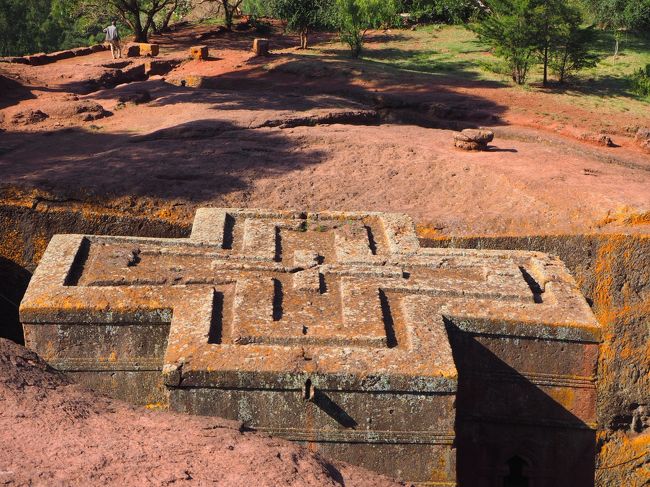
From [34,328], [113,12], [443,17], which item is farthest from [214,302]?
[443,17]

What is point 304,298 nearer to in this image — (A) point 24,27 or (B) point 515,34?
(B) point 515,34

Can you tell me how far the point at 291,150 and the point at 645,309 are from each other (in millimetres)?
4880

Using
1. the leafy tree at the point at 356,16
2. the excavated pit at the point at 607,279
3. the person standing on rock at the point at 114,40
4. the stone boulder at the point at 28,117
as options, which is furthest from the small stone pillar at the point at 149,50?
the excavated pit at the point at 607,279

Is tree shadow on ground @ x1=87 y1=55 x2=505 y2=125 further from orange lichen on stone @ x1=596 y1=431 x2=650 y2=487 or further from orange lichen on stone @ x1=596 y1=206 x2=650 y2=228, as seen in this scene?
orange lichen on stone @ x1=596 y1=431 x2=650 y2=487

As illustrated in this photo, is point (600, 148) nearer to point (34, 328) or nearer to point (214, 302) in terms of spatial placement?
point (214, 302)

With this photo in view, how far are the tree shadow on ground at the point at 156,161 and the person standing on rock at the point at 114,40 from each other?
954 centimetres

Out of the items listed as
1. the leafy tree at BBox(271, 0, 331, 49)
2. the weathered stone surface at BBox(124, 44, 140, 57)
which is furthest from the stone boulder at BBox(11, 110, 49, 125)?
the leafy tree at BBox(271, 0, 331, 49)

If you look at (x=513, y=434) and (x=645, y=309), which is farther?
(x=645, y=309)

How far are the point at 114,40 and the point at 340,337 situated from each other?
17.7 metres

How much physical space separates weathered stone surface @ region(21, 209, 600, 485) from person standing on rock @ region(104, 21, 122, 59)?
15.5 m

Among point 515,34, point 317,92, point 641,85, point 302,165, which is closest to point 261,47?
point 317,92

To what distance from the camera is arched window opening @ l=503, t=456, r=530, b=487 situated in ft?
21.9

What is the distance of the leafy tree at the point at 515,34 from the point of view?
1938 cm

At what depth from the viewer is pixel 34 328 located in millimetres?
5898
